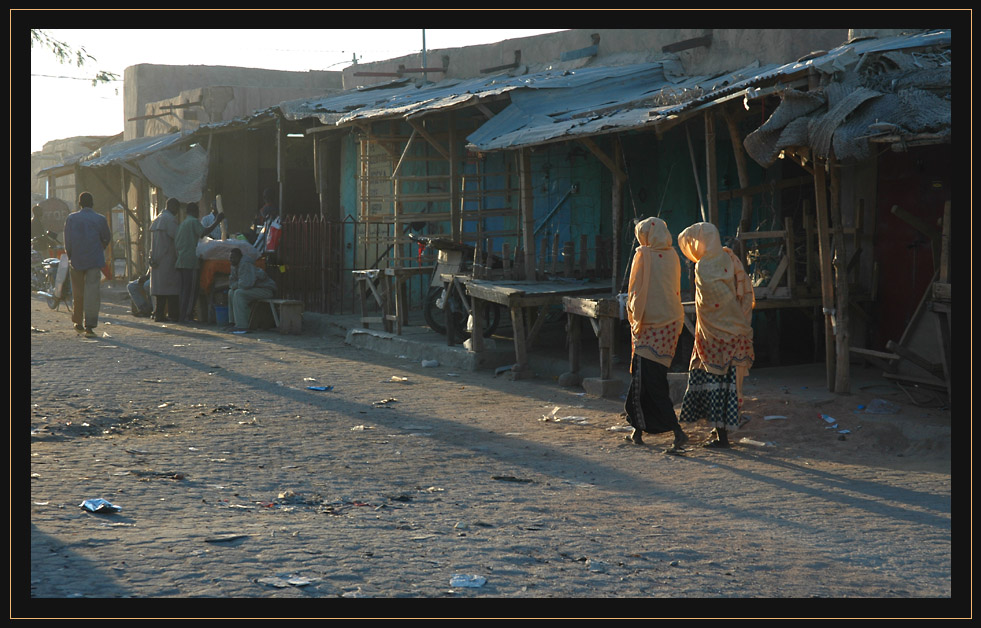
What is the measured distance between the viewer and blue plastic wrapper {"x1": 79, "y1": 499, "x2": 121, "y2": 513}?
16.8ft

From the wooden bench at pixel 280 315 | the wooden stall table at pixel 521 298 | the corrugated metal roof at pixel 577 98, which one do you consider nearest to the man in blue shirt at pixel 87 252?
the wooden bench at pixel 280 315

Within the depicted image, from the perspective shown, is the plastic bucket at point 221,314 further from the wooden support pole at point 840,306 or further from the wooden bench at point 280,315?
the wooden support pole at point 840,306

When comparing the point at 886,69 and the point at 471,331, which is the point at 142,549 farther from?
the point at 471,331

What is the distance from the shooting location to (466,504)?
559 centimetres

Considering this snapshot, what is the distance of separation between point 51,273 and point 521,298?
562 inches

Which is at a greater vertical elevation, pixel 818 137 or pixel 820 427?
pixel 818 137

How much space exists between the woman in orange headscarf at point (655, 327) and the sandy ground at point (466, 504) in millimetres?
305

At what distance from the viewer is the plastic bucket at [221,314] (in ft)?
51.5

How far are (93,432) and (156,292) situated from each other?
8.78 meters

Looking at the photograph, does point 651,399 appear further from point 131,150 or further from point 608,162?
point 131,150

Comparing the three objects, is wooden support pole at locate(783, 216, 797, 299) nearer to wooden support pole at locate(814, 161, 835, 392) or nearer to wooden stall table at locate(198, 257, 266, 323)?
wooden support pole at locate(814, 161, 835, 392)

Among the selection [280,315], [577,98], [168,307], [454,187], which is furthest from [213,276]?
[577,98]
